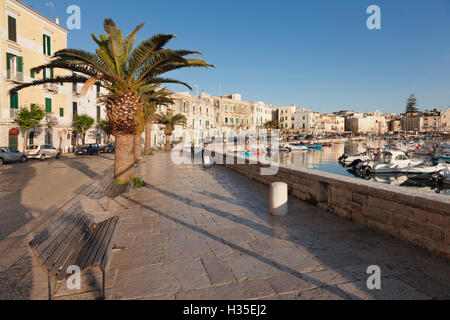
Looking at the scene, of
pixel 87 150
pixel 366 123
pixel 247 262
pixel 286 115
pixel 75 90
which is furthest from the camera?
pixel 366 123

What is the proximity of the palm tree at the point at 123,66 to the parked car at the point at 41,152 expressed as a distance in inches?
599

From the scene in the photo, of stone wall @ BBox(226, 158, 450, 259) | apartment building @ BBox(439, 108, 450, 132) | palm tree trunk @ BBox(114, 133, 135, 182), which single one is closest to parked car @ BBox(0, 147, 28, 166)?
palm tree trunk @ BBox(114, 133, 135, 182)

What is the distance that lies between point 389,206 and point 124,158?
25.7 feet

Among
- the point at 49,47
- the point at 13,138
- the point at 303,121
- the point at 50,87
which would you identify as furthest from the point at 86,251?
the point at 303,121

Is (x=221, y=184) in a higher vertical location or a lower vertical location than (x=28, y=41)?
lower

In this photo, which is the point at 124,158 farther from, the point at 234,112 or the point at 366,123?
the point at 366,123

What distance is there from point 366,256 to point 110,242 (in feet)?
10.6

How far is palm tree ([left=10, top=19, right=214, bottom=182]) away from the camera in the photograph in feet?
26.5

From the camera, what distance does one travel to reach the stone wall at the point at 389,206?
3440mm

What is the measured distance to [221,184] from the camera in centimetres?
980

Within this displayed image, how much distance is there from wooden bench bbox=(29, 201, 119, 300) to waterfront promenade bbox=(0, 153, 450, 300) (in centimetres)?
44

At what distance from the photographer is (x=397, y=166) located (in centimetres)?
2430
